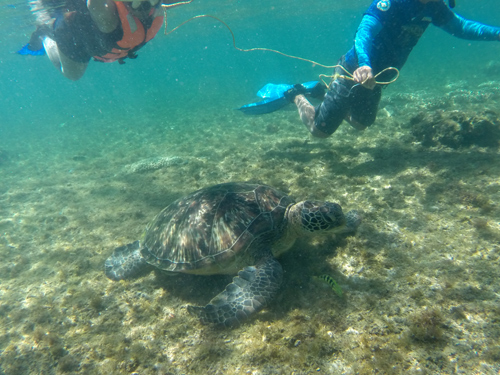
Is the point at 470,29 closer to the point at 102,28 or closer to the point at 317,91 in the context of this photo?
the point at 317,91

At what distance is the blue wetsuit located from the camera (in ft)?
16.6

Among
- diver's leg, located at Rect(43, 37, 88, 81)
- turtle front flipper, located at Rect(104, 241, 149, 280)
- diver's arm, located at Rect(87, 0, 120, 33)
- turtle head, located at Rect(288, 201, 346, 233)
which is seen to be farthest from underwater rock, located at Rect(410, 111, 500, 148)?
diver's leg, located at Rect(43, 37, 88, 81)

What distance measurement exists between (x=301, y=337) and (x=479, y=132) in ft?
20.5

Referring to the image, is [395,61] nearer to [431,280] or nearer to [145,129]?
[431,280]

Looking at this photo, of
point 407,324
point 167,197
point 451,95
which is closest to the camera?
point 407,324

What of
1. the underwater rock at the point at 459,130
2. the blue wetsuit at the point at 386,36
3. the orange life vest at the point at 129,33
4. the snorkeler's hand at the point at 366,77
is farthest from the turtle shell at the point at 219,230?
the underwater rock at the point at 459,130

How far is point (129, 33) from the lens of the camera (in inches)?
181

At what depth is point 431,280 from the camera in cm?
288

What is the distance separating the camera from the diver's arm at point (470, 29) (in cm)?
498

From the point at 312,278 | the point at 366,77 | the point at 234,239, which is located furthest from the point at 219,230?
the point at 366,77

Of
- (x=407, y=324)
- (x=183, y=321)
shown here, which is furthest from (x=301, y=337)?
(x=183, y=321)

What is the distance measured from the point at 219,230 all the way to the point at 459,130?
20.1ft

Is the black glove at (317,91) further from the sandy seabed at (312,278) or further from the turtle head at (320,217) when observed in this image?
the turtle head at (320,217)

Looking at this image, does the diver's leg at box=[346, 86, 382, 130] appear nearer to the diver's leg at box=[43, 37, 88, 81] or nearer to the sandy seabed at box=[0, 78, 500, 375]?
the sandy seabed at box=[0, 78, 500, 375]
